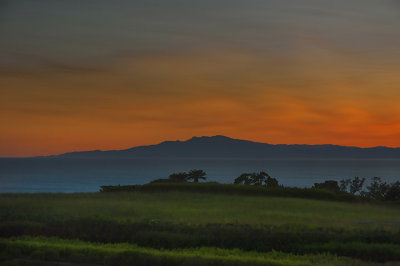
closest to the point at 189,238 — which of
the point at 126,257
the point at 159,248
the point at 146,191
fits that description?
the point at 159,248

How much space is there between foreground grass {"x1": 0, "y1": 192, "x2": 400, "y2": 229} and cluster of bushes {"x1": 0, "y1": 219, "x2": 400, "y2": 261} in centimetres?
89

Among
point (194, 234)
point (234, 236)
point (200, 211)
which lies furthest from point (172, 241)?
point (200, 211)

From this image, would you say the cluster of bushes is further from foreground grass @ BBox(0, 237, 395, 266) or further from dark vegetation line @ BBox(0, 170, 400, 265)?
foreground grass @ BBox(0, 237, 395, 266)

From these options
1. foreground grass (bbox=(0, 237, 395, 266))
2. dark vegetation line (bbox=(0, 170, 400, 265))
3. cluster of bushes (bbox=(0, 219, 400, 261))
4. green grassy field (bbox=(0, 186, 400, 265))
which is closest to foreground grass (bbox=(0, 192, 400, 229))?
green grassy field (bbox=(0, 186, 400, 265))

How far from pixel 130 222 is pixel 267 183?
61.8 feet

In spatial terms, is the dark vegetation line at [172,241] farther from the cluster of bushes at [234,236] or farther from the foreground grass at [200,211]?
the foreground grass at [200,211]

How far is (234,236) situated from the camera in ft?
43.4

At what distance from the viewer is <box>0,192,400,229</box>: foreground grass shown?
51.1ft

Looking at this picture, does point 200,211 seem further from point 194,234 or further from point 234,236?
point 234,236

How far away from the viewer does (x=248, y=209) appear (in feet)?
62.1

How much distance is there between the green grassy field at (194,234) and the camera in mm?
11453

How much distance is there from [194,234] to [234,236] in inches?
48.9

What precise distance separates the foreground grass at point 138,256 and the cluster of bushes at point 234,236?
0.70m

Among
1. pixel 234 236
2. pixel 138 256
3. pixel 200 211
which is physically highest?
pixel 200 211
